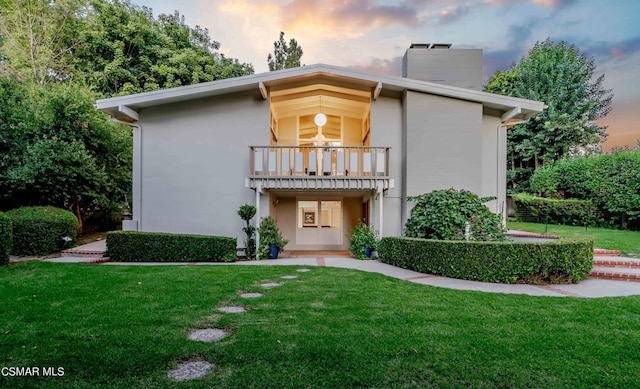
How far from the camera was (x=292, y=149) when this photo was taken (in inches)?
413

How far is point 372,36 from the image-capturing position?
16266mm

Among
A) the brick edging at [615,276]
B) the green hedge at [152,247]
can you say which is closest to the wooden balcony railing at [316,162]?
the green hedge at [152,247]

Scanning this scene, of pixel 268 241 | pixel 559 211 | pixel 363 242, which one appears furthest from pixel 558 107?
pixel 268 241

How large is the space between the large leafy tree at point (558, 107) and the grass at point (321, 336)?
18.8 meters

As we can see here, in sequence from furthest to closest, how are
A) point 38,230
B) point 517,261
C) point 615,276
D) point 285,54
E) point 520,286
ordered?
point 285,54 → point 38,230 → point 615,276 → point 517,261 → point 520,286

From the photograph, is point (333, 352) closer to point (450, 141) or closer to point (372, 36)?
point (450, 141)

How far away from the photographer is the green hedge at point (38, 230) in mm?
9086

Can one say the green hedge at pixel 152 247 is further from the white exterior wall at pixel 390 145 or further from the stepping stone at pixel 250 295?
the white exterior wall at pixel 390 145

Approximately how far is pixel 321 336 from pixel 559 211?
52.3ft

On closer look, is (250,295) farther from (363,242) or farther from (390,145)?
(390,145)

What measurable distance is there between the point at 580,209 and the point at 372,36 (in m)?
12.3

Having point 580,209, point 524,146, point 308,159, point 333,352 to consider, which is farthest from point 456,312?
point 524,146

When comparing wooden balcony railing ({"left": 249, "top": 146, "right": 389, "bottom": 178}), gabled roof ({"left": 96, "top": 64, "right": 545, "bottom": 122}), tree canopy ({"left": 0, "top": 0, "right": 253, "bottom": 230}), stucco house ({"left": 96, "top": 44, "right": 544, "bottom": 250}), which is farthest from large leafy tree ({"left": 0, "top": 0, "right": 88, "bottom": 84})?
wooden balcony railing ({"left": 249, "top": 146, "right": 389, "bottom": 178})

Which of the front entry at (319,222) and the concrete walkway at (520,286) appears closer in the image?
the concrete walkway at (520,286)
